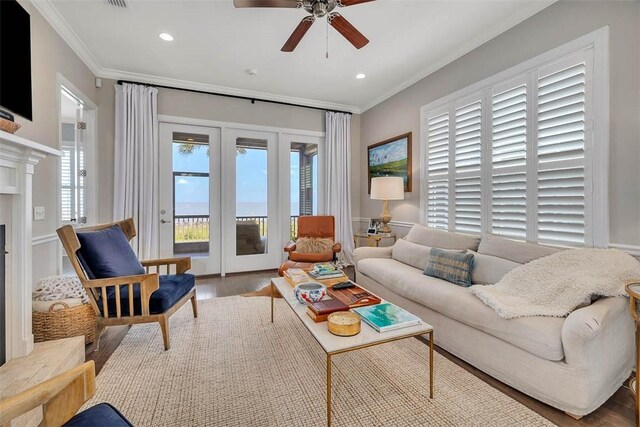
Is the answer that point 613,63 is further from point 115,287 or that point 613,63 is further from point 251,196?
point 251,196

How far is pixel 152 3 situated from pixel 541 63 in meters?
3.37

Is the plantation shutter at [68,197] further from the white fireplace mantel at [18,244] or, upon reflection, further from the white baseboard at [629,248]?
the white baseboard at [629,248]

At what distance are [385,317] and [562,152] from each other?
2.00 metres

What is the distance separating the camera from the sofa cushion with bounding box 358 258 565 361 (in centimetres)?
149

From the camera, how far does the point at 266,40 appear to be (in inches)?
114

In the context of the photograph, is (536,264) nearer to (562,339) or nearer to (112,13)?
(562,339)

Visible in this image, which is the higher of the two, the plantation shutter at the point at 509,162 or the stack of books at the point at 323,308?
the plantation shutter at the point at 509,162

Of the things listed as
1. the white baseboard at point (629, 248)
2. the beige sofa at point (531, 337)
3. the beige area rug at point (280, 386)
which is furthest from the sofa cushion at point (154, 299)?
the white baseboard at point (629, 248)

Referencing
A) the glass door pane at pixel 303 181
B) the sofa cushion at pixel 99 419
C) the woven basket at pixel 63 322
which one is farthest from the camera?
the glass door pane at pixel 303 181

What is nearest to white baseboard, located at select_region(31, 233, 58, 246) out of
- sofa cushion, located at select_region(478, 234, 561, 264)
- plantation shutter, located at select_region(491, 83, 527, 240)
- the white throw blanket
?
the white throw blanket

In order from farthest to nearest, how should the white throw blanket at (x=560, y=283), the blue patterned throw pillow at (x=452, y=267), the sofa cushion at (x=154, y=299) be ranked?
the blue patterned throw pillow at (x=452, y=267)
the sofa cushion at (x=154, y=299)
the white throw blanket at (x=560, y=283)

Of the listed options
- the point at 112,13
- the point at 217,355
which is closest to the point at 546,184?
the point at 217,355

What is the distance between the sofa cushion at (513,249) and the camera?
6.98 feet

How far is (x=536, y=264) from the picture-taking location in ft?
6.43
